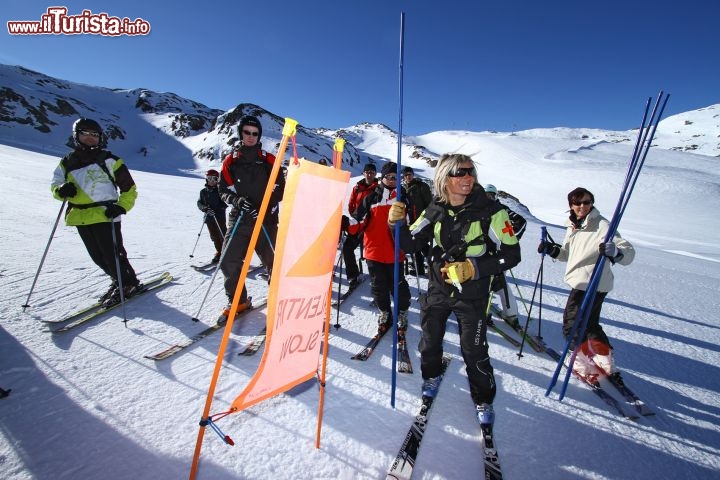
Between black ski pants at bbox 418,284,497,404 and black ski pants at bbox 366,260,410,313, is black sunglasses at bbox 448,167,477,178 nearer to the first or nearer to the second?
black ski pants at bbox 418,284,497,404

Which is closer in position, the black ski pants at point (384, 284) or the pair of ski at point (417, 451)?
the pair of ski at point (417, 451)

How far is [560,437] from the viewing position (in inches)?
110

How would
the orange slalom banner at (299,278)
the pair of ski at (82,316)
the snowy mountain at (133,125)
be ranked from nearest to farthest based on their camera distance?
the orange slalom banner at (299,278), the pair of ski at (82,316), the snowy mountain at (133,125)

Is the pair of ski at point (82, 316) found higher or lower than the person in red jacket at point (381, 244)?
lower

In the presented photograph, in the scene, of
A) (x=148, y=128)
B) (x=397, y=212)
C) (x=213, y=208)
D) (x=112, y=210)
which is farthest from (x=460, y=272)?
(x=148, y=128)

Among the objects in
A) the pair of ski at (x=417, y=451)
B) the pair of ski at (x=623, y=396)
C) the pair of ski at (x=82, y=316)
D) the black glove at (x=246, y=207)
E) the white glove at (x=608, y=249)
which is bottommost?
the pair of ski at (x=623, y=396)

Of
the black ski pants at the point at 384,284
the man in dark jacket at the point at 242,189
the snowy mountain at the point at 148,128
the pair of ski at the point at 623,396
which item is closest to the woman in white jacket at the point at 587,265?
the pair of ski at the point at 623,396

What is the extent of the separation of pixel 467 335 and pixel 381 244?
1.92 m

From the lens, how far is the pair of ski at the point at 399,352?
3.66 meters

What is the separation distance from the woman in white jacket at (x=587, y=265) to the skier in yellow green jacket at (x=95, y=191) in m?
5.86

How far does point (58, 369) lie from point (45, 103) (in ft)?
299

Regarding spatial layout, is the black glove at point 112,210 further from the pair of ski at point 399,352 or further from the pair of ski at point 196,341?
the pair of ski at point 399,352

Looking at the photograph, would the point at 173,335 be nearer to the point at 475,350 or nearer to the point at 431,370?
the point at 431,370

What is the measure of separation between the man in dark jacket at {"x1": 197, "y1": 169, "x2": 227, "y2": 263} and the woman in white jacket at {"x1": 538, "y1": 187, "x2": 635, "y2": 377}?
6757mm
